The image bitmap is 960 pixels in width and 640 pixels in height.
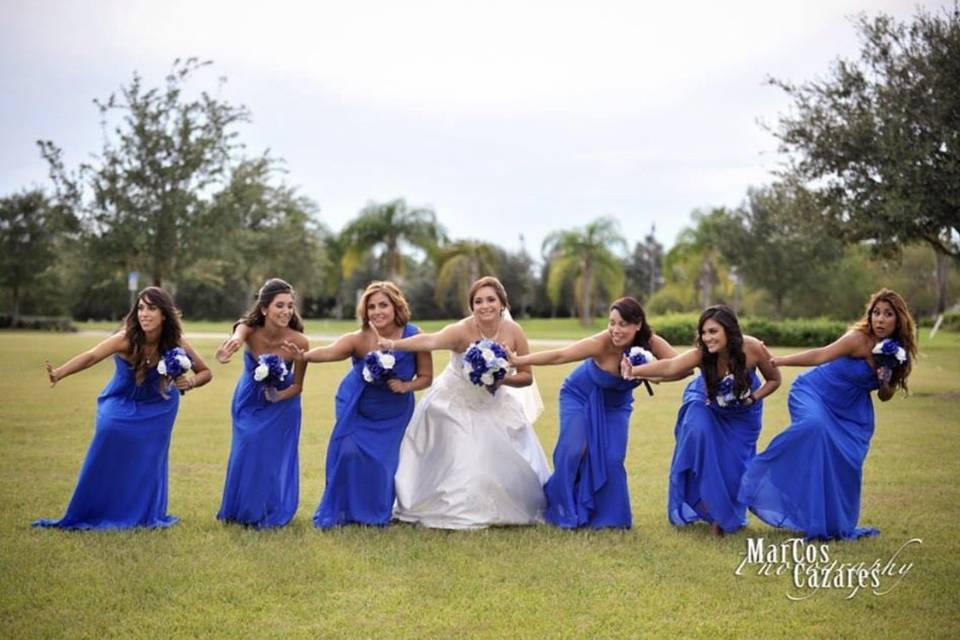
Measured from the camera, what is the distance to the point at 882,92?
21.7 metres

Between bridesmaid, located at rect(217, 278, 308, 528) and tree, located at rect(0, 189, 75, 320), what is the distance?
5759 centimetres

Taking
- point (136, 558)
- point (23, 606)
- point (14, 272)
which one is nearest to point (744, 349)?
point (136, 558)

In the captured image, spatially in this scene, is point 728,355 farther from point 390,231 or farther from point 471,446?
point 390,231

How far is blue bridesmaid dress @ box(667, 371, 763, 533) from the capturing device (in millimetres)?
8594

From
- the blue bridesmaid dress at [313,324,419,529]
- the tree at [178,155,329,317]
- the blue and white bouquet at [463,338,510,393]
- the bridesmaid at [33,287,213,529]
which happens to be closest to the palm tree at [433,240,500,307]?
the tree at [178,155,329,317]

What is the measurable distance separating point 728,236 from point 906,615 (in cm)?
5208

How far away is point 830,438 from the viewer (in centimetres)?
848

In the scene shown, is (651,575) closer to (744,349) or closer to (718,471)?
(718,471)

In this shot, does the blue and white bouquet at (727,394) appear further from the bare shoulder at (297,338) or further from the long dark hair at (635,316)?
the bare shoulder at (297,338)

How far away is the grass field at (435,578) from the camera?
604cm

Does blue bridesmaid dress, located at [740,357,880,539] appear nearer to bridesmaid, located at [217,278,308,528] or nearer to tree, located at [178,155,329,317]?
bridesmaid, located at [217,278,308,528]

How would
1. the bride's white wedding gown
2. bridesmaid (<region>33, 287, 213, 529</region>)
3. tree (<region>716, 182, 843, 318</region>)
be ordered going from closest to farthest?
bridesmaid (<region>33, 287, 213, 529</region>)
the bride's white wedding gown
tree (<region>716, 182, 843, 318</region>)
